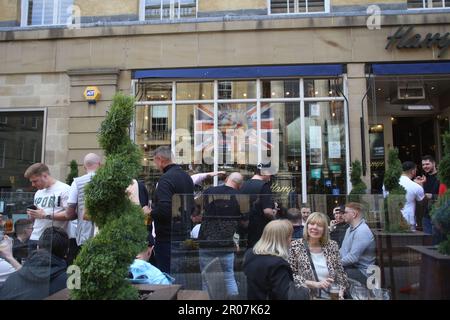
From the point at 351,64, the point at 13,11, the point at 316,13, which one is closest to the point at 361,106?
the point at 351,64

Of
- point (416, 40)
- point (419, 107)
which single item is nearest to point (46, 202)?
point (416, 40)

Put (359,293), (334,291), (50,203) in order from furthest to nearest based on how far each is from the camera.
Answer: (50,203) → (359,293) → (334,291)

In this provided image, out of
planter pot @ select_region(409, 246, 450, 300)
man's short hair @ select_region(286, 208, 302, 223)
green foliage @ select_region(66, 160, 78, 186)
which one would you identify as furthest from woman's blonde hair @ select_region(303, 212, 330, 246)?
green foliage @ select_region(66, 160, 78, 186)

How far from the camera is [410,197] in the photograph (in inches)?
231

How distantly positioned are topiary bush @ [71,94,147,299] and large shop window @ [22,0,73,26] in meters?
9.60

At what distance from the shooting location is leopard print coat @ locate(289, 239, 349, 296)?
4035mm

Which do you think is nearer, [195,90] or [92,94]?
[92,94]

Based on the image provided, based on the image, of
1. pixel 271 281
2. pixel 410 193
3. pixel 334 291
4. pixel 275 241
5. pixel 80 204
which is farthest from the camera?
pixel 410 193

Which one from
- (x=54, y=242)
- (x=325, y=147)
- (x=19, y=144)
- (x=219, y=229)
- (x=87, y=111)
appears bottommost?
(x=54, y=242)

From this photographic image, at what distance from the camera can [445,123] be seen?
40.0 ft

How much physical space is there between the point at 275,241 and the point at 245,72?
294 inches

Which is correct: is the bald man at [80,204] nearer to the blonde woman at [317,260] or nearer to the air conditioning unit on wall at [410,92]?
the blonde woman at [317,260]

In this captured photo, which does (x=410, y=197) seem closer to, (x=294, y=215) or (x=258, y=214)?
(x=294, y=215)

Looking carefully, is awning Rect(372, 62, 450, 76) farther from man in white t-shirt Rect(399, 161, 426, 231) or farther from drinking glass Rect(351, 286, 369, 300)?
drinking glass Rect(351, 286, 369, 300)
